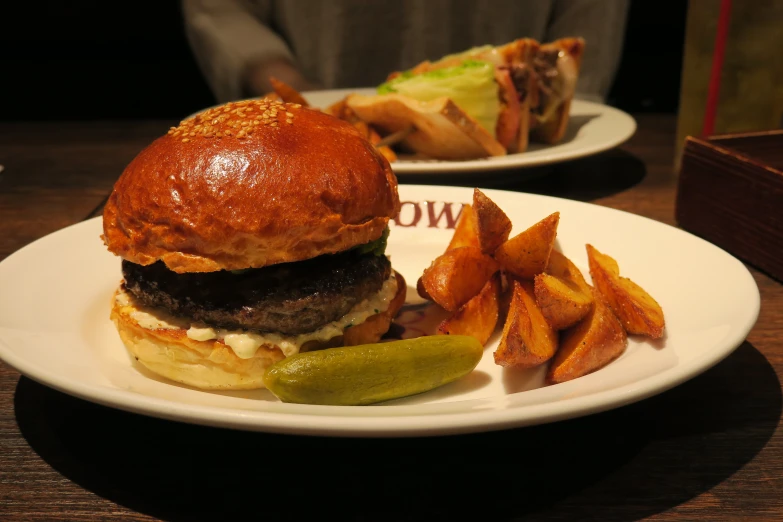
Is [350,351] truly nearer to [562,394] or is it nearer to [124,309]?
[562,394]

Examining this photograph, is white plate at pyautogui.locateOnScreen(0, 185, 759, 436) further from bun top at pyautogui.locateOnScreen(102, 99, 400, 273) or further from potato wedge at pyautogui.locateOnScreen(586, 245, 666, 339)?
bun top at pyautogui.locateOnScreen(102, 99, 400, 273)

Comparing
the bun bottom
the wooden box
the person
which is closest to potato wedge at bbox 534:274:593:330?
the bun bottom

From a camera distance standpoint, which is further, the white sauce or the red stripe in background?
the red stripe in background

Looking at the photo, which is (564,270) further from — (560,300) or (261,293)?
(261,293)

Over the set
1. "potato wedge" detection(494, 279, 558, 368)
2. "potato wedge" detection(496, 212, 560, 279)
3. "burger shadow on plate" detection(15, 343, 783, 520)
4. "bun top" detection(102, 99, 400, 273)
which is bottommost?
"burger shadow on plate" detection(15, 343, 783, 520)

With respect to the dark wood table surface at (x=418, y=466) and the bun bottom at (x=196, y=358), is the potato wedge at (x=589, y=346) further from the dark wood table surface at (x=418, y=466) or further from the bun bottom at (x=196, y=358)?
the bun bottom at (x=196, y=358)

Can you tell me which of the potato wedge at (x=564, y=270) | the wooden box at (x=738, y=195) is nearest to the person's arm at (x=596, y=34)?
the wooden box at (x=738, y=195)

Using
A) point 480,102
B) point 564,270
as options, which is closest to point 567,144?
point 480,102
